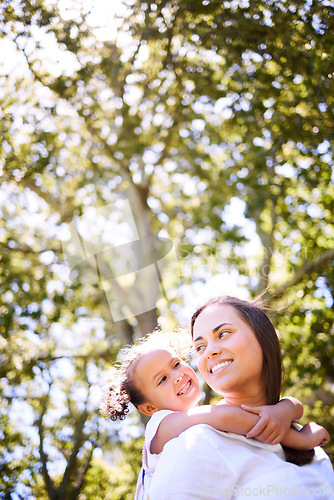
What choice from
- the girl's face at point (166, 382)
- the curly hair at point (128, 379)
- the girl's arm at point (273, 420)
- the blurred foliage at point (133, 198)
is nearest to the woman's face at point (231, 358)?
the girl's arm at point (273, 420)

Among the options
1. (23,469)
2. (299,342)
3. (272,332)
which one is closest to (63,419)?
(23,469)

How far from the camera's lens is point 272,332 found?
5.97 ft

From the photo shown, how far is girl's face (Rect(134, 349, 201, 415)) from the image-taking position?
6.49 ft

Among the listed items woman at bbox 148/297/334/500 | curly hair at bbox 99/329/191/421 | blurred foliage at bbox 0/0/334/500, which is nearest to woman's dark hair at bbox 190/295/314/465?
woman at bbox 148/297/334/500

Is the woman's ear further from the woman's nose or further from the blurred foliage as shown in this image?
the blurred foliage

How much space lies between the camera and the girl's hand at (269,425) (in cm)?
150

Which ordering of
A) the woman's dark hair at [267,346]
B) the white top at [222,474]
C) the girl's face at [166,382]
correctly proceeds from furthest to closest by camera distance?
the girl's face at [166,382] < the woman's dark hair at [267,346] < the white top at [222,474]

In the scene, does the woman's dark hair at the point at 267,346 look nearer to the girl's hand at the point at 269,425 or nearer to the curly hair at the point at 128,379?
the girl's hand at the point at 269,425

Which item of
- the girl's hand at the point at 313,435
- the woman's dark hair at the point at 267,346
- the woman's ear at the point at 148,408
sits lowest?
the girl's hand at the point at 313,435

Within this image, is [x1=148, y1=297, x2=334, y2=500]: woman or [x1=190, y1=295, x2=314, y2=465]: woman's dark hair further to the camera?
[x1=190, y1=295, x2=314, y2=465]: woman's dark hair

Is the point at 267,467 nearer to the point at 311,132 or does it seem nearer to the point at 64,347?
the point at 311,132

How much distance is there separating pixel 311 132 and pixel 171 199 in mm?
4579

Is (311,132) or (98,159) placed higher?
(98,159)

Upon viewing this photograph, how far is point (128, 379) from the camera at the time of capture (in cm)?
210
